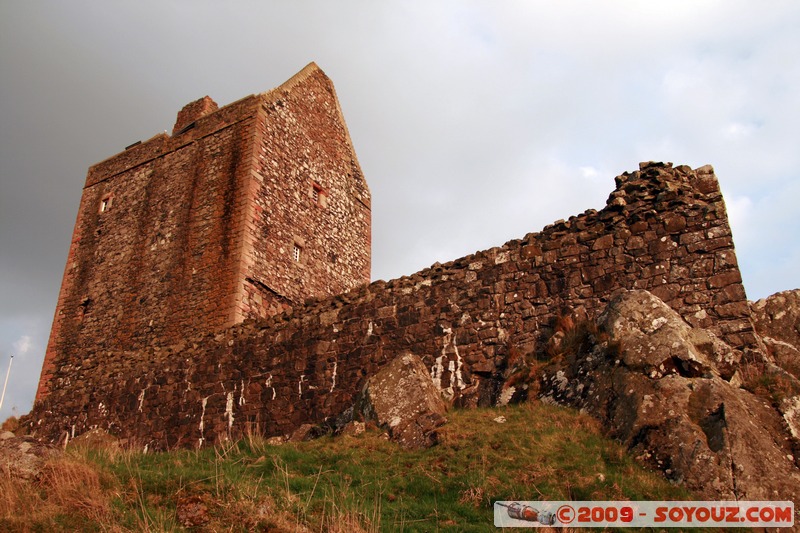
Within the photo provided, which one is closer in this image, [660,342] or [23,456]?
[23,456]

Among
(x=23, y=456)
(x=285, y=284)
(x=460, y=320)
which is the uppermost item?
(x=285, y=284)

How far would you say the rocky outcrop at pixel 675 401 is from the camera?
22.1 ft

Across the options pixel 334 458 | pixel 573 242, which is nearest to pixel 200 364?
pixel 334 458

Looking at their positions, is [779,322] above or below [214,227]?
below

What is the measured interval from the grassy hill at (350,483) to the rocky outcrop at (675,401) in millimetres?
313

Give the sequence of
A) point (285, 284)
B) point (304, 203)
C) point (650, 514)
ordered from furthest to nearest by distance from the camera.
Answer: point (304, 203), point (285, 284), point (650, 514)

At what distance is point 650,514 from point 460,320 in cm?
586

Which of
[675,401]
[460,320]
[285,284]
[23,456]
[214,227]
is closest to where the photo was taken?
[23,456]

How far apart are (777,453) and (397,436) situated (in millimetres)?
4568

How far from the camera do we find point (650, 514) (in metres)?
6.39

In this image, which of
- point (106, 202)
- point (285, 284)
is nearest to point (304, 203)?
point (285, 284)

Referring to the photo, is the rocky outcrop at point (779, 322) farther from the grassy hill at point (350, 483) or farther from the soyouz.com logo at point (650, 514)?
the soyouz.com logo at point (650, 514)

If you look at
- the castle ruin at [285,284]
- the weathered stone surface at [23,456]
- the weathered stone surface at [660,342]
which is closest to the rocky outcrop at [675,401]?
the weathered stone surface at [660,342]

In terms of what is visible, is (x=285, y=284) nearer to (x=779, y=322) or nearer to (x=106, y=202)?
(x=106, y=202)
